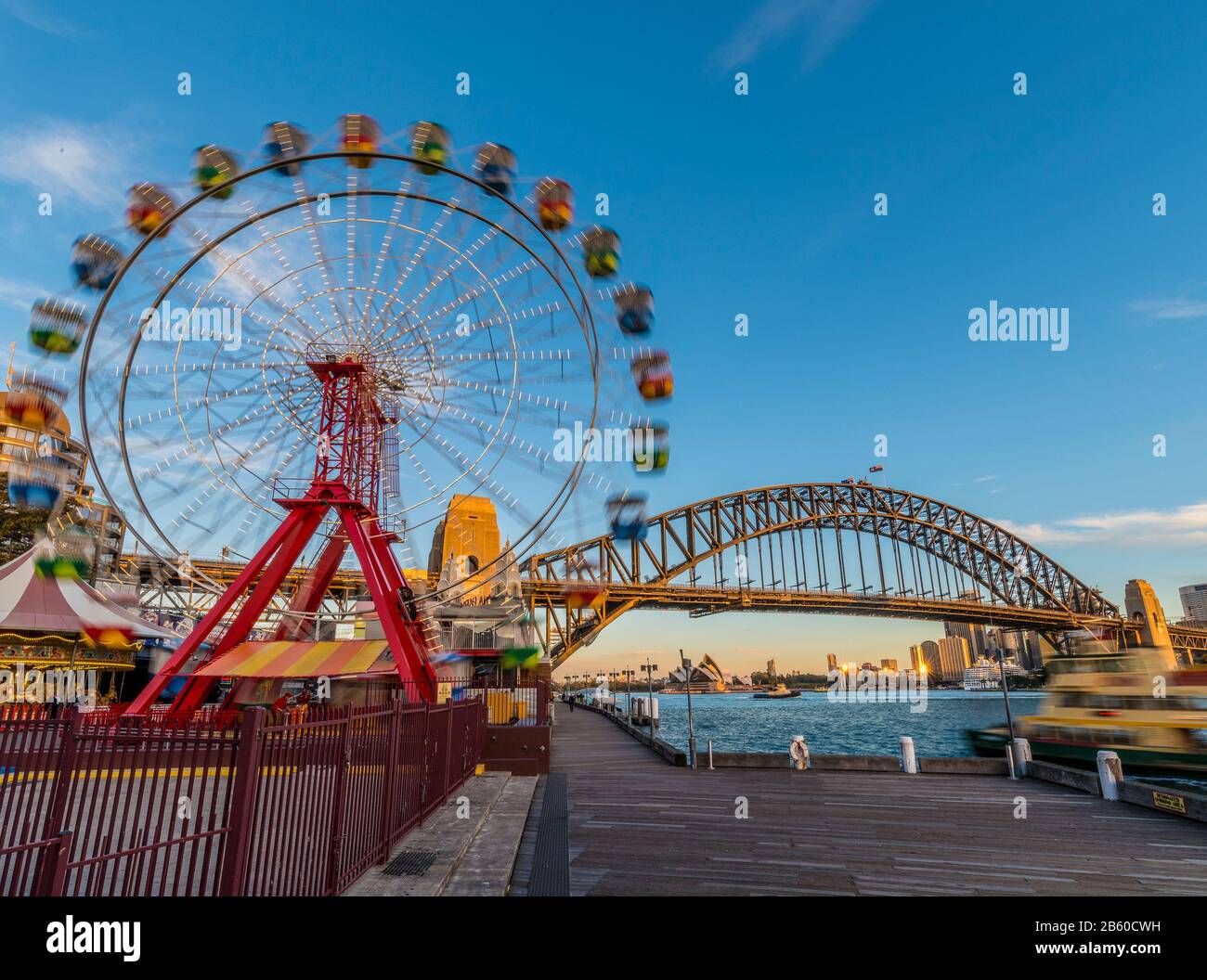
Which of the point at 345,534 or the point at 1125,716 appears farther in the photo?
the point at 1125,716

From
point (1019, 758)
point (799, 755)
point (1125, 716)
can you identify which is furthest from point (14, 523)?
point (1125, 716)

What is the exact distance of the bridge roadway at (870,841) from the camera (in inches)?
336

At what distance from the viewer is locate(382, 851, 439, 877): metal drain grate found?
7.95 m

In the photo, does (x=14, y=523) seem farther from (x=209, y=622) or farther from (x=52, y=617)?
(x=209, y=622)

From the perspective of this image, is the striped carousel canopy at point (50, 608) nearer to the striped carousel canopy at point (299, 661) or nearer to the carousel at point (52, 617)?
the carousel at point (52, 617)

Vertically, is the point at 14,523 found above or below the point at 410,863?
above

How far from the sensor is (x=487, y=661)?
3862 cm

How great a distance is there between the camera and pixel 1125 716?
103 ft

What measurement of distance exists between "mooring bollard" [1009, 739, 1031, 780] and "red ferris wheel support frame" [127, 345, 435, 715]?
628 inches

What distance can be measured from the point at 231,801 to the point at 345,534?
53.0ft

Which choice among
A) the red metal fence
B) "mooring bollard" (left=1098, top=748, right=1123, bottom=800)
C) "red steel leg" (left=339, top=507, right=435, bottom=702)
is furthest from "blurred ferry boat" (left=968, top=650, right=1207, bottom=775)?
the red metal fence
